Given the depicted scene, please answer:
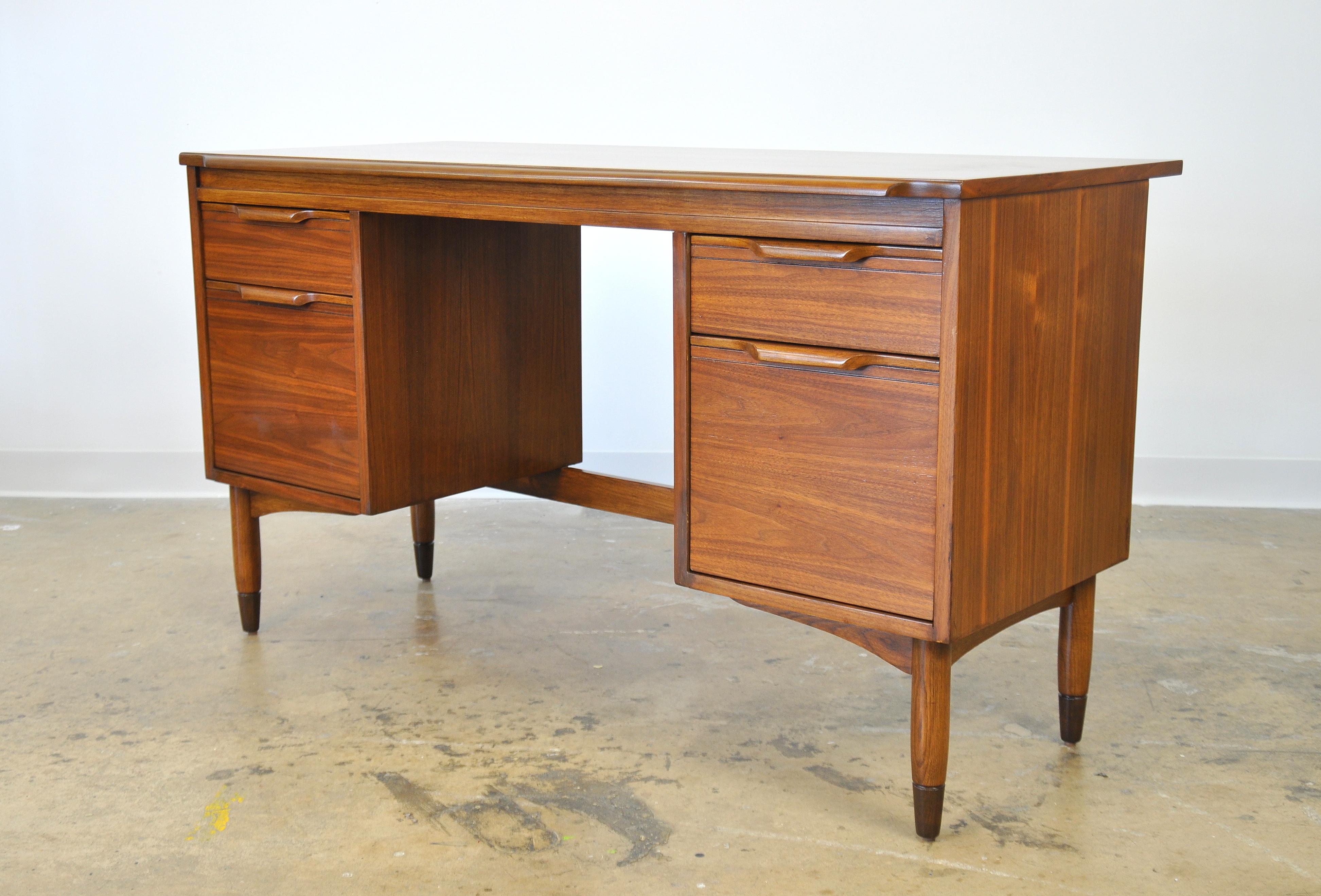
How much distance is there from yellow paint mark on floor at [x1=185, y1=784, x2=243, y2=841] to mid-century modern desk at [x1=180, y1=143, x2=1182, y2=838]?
61 cm

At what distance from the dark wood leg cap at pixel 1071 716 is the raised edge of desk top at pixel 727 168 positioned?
887 millimetres

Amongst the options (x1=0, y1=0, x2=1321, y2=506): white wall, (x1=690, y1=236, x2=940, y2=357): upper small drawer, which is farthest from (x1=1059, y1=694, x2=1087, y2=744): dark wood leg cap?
(x1=0, y1=0, x2=1321, y2=506): white wall

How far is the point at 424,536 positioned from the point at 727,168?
1.52 m

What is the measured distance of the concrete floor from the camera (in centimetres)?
198

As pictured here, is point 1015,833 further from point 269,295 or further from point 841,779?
point 269,295

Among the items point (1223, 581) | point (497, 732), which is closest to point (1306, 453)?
point (1223, 581)

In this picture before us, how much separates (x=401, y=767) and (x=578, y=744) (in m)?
0.31

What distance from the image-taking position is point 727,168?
2.10 m

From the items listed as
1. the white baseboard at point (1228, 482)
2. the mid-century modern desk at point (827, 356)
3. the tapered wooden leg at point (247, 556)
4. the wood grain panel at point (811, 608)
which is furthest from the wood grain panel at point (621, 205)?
the white baseboard at point (1228, 482)

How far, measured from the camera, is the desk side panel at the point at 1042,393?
181 centimetres

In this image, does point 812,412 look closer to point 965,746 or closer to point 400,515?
point 965,746

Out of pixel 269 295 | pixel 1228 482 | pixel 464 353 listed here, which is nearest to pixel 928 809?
pixel 464 353

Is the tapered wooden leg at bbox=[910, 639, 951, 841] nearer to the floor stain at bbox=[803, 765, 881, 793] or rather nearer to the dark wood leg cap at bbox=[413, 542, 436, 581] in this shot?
the floor stain at bbox=[803, 765, 881, 793]

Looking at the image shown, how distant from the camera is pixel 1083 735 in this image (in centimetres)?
241
